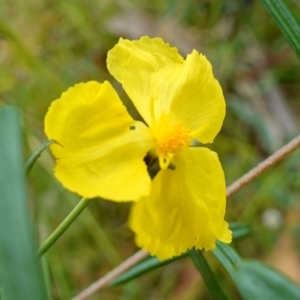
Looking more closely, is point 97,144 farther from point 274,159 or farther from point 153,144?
point 274,159

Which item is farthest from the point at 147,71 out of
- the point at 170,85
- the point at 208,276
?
the point at 208,276

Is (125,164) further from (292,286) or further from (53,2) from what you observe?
(53,2)

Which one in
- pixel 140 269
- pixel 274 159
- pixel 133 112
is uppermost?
pixel 274 159

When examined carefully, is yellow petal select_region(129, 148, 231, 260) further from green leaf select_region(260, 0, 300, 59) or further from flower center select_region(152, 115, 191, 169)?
green leaf select_region(260, 0, 300, 59)

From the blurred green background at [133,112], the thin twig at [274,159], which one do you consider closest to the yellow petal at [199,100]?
the thin twig at [274,159]

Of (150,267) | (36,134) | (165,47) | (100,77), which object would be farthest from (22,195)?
(100,77)

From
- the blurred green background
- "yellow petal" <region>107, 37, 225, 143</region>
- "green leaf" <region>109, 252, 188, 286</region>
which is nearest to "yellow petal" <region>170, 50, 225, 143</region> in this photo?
"yellow petal" <region>107, 37, 225, 143</region>
